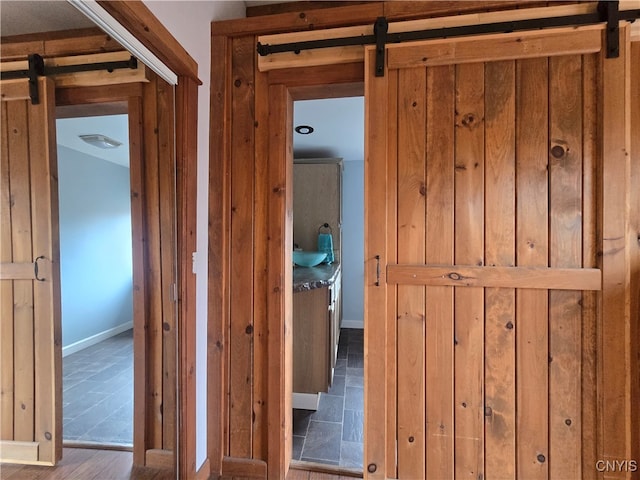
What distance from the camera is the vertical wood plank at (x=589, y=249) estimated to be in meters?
1.27

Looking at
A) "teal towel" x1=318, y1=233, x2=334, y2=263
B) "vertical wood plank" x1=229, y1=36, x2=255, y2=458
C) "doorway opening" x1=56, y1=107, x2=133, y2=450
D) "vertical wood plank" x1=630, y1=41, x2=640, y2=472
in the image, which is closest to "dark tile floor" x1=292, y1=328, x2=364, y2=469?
"vertical wood plank" x1=229, y1=36, x2=255, y2=458

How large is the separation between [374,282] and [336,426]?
4.02 feet

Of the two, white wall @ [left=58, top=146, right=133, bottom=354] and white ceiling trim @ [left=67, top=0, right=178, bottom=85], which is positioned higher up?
A: white ceiling trim @ [left=67, top=0, right=178, bottom=85]

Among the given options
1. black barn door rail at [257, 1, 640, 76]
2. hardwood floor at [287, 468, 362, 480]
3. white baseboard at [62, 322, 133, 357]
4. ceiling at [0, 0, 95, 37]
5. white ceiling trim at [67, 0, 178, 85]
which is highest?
black barn door rail at [257, 1, 640, 76]

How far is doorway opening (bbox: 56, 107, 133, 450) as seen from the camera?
870 millimetres

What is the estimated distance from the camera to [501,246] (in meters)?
1.33

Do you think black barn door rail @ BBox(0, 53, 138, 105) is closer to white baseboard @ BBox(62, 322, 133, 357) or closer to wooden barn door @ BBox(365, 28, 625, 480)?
white baseboard @ BBox(62, 322, 133, 357)

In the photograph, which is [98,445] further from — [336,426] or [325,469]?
[336,426]

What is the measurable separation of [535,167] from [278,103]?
4.21 ft

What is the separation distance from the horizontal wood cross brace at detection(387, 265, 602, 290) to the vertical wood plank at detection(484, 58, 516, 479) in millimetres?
46

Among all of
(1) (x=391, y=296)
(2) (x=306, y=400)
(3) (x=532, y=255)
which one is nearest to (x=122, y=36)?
(1) (x=391, y=296)

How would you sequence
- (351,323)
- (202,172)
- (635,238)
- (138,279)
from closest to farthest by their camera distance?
(138,279) → (635,238) → (202,172) → (351,323)

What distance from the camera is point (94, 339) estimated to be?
3.14 feet

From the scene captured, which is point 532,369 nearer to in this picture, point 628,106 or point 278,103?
point 628,106
